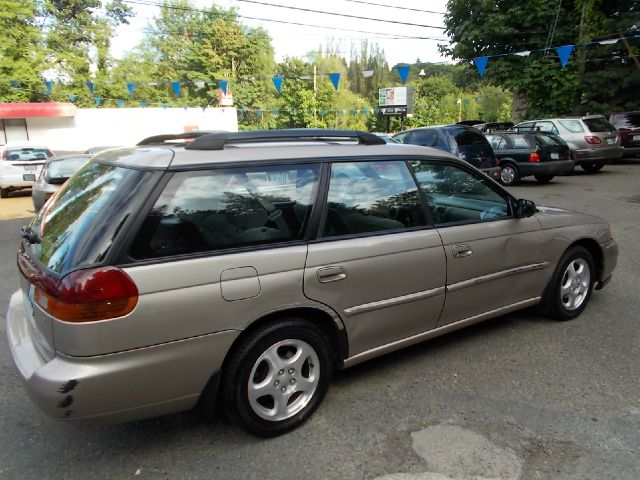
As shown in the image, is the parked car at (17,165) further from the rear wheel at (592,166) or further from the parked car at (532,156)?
the rear wheel at (592,166)

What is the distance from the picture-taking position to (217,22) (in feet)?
174

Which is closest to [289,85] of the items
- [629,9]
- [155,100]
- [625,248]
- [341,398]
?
[155,100]

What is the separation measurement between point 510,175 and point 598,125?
3.64 m

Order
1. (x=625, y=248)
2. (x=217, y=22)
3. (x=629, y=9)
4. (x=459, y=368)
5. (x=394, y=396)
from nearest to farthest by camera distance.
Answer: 1. (x=394, y=396)
2. (x=459, y=368)
3. (x=625, y=248)
4. (x=629, y=9)
5. (x=217, y=22)

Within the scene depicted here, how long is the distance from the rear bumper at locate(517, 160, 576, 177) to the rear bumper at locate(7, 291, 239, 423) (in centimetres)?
1219

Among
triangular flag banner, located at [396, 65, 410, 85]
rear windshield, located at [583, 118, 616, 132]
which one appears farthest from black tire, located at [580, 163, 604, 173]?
triangular flag banner, located at [396, 65, 410, 85]

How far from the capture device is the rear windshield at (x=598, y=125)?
47.1 ft

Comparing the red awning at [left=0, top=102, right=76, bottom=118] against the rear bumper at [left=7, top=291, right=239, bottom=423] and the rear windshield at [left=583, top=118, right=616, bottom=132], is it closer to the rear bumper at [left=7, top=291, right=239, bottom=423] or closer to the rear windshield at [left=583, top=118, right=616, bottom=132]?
the rear windshield at [left=583, top=118, right=616, bottom=132]

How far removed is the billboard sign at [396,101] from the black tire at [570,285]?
1662 inches

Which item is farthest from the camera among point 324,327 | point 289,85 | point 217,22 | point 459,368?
point 217,22

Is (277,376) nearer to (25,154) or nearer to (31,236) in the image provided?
(31,236)

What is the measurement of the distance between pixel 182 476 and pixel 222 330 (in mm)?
738

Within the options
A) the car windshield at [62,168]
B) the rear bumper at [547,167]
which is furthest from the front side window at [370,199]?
the rear bumper at [547,167]

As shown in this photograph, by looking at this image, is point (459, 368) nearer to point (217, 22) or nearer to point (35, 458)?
point (35, 458)
